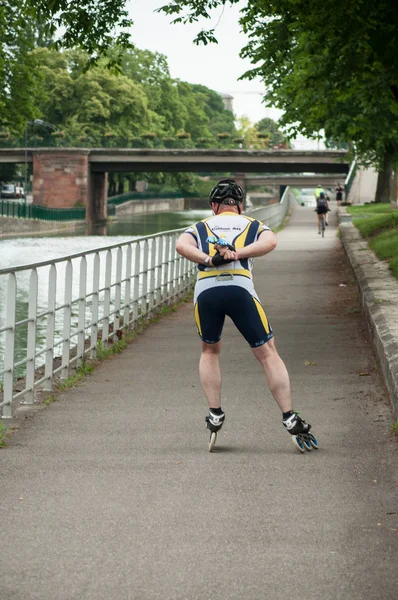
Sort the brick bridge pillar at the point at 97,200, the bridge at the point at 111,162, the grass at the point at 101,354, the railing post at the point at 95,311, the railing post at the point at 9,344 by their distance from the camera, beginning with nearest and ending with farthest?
the railing post at the point at 9,344
the grass at the point at 101,354
the railing post at the point at 95,311
the bridge at the point at 111,162
the brick bridge pillar at the point at 97,200

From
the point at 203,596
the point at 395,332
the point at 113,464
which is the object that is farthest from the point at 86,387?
the point at 203,596

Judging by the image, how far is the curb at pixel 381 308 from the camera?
8766 mm

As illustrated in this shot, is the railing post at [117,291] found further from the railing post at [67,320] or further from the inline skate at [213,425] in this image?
the inline skate at [213,425]

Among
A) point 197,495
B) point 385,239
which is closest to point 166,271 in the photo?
point 385,239

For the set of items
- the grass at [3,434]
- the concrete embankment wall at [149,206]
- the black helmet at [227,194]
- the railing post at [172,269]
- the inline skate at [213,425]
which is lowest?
the concrete embankment wall at [149,206]

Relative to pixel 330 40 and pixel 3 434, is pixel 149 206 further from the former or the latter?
pixel 3 434

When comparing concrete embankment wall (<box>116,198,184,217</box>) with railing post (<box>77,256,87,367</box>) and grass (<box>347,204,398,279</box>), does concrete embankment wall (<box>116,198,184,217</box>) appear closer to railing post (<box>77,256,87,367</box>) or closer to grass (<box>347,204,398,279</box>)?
grass (<box>347,204,398,279</box>)

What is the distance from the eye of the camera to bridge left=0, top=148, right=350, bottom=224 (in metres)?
84.4

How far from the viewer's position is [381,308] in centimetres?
1239

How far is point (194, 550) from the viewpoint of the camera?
189 inches

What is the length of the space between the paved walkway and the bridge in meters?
74.4

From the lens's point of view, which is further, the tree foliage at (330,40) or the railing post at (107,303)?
the tree foliage at (330,40)

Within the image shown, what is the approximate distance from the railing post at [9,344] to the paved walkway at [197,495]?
25cm

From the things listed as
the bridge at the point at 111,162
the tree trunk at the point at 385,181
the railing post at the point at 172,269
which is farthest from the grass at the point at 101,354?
the bridge at the point at 111,162
